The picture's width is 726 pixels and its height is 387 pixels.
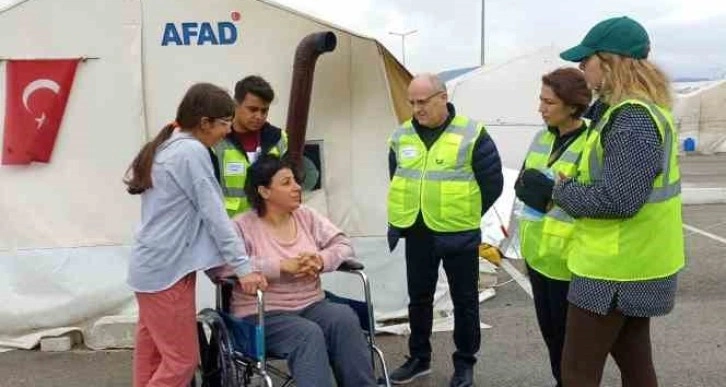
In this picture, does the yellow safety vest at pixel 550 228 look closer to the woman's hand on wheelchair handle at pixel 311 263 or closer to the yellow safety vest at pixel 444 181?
the yellow safety vest at pixel 444 181

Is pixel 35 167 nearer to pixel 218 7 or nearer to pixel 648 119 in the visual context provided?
pixel 218 7

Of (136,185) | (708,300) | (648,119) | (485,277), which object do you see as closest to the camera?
(648,119)

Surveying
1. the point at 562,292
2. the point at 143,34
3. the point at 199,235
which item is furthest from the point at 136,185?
the point at 143,34

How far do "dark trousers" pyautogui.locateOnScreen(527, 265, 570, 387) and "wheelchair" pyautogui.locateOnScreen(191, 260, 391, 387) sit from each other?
727 millimetres

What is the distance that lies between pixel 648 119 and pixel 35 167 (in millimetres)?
4065

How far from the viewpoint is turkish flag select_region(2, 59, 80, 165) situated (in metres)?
5.17

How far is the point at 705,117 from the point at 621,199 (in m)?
24.1

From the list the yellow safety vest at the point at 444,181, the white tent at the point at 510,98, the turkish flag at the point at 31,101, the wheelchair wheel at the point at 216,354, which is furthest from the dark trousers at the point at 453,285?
the white tent at the point at 510,98

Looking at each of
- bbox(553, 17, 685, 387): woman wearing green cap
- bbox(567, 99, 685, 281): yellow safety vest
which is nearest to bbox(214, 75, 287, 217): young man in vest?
bbox(553, 17, 685, 387): woman wearing green cap

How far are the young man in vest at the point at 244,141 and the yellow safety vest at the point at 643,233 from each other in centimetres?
178

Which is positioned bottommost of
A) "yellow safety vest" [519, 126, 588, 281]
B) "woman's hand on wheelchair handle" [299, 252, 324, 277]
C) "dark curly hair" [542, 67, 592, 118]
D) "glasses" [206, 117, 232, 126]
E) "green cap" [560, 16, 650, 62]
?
"woman's hand on wheelchair handle" [299, 252, 324, 277]

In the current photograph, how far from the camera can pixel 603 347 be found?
2717 mm

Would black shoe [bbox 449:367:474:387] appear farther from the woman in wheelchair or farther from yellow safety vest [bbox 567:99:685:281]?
yellow safety vest [bbox 567:99:685:281]

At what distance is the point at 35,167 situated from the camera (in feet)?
17.3
